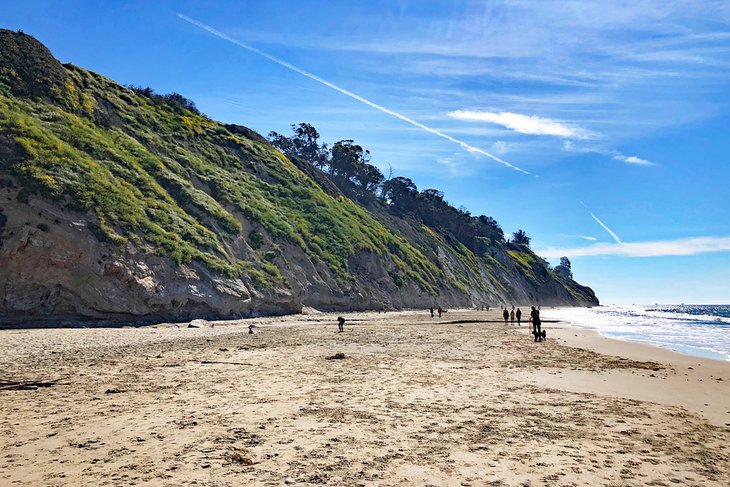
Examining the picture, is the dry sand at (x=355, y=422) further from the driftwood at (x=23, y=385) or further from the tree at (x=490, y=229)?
the tree at (x=490, y=229)

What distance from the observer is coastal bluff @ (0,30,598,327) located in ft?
87.9

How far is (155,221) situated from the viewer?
35.0 m

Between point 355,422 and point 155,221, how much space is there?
32.5 m

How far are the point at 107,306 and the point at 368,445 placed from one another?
2646cm

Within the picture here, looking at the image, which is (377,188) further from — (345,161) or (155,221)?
(155,221)

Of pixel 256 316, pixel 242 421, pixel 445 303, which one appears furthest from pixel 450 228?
pixel 242 421

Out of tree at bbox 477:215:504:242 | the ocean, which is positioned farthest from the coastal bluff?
tree at bbox 477:215:504:242

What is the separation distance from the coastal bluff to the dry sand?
43.8 feet

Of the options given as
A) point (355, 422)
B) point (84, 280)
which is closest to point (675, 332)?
point (355, 422)

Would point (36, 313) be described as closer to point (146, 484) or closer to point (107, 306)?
point (107, 306)

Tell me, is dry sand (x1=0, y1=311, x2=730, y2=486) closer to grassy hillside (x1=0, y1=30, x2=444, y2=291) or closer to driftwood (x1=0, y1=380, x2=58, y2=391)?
driftwood (x1=0, y1=380, x2=58, y2=391)

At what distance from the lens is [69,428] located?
22.7ft

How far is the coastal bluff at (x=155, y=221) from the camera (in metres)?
26.8

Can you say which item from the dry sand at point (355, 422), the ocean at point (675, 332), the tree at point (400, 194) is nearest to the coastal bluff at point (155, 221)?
the dry sand at point (355, 422)
